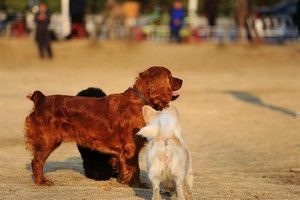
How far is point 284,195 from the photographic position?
8.34 metres

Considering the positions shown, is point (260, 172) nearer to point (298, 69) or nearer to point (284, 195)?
point (284, 195)

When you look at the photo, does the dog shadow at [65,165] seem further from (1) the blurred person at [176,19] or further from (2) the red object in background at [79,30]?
(2) the red object in background at [79,30]

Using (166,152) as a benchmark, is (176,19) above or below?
below

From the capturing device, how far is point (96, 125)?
27.8ft

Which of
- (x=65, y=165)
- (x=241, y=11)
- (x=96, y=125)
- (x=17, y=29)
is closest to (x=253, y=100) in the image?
(x=65, y=165)

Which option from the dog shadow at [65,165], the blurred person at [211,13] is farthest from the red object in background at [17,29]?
the dog shadow at [65,165]

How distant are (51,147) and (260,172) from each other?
298 cm

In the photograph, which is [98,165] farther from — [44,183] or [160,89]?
[160,89]

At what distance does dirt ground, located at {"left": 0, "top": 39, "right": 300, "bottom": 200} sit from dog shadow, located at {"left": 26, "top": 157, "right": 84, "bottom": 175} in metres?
0.01

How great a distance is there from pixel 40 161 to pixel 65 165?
5.98ft

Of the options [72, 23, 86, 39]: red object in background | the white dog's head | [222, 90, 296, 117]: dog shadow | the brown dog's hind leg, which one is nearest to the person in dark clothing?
[72, 23, 86, 39]: red object in background

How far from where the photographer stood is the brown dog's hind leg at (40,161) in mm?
8570

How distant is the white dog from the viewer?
277 inches

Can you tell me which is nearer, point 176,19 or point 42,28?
point 42,28
